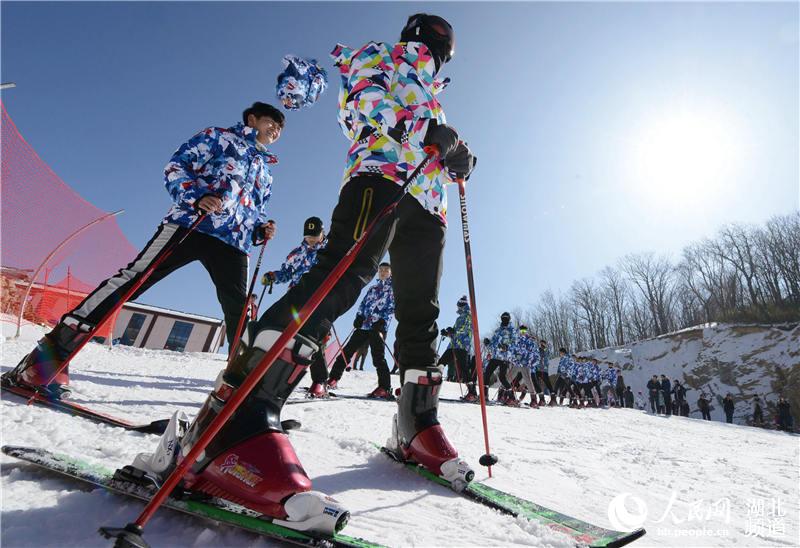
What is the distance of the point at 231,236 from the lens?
2953 mm

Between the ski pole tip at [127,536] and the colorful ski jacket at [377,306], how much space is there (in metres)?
6.29

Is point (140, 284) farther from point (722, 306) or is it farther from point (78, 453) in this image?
point (722, 306)

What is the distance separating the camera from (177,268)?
2721mm

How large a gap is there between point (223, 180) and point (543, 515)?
2880 millimetres

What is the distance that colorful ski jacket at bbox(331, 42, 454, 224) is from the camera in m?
1.68

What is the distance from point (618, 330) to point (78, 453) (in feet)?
168

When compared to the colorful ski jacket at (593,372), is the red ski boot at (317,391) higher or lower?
A: lower

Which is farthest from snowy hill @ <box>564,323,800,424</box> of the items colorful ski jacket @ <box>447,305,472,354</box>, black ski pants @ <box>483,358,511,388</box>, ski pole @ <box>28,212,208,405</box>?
ski pole @ <box>28,212,208,405</box>

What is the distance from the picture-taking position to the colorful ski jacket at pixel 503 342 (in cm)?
1070

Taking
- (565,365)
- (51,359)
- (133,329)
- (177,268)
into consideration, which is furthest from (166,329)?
(51,359)

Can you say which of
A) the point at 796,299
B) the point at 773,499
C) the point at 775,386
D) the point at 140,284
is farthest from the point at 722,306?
the point at 140,284

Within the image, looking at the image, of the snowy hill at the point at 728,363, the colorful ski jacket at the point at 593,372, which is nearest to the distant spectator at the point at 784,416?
the snowy hill at the point at 728,363

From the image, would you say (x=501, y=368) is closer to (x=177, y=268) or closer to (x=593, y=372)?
(x=177, y=268)

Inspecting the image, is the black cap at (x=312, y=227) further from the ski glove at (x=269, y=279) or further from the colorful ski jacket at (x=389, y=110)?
the colorful ski jacket at (x=389, y=110)
